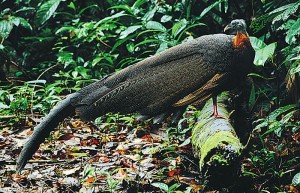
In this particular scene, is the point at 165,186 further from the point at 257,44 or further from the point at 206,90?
the point at 257,44

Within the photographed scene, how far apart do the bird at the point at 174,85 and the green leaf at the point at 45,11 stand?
249 centimetres

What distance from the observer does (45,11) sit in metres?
6.17

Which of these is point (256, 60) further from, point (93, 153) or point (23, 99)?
point (23, 99)

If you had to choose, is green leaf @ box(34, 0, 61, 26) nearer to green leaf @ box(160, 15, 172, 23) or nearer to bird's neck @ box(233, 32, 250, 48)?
green leaf @ box(160, 15, 172, 23)

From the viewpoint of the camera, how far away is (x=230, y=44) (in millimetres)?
3832

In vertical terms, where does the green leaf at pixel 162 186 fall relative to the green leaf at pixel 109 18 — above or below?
below

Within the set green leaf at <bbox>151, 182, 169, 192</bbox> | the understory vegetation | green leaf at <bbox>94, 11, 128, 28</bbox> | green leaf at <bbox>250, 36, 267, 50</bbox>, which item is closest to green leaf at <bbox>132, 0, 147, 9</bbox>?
the understory vegetation

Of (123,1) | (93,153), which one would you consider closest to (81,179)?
(93,153)

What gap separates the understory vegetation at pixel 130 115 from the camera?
3666 millimetres

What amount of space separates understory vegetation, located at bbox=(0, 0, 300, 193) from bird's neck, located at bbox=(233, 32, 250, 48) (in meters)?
0.12

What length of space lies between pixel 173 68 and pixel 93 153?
3.64ft

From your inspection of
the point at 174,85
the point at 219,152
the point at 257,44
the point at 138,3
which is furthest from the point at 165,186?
the point at 138,3

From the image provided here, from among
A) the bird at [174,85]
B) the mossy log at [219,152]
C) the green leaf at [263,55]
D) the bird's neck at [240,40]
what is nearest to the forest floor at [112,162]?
the mossy log at [219,152]

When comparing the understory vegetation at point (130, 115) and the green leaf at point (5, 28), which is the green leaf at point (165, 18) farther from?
the green leaf at point (5, 28)
